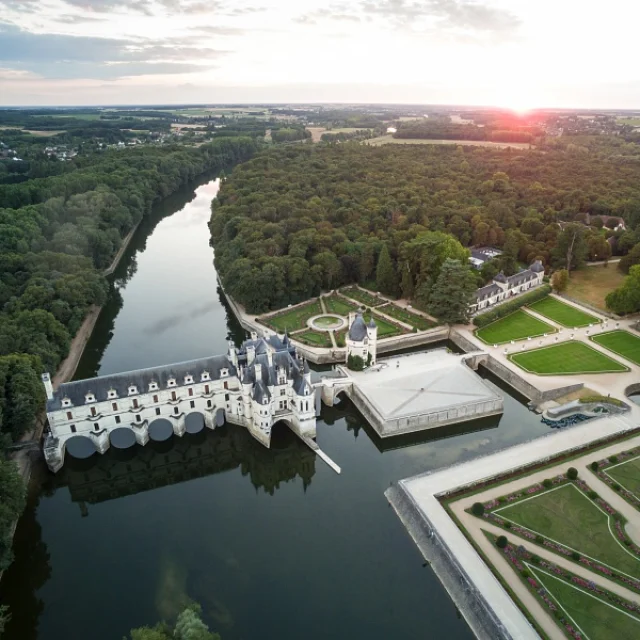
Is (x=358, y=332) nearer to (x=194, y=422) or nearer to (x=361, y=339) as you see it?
(x=361, y=339)

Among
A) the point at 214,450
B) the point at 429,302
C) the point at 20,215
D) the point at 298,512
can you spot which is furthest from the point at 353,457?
the point at 20,215

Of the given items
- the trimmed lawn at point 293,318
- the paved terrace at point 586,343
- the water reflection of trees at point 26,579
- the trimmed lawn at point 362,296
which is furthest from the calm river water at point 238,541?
the trimmed lawn at point 362,296

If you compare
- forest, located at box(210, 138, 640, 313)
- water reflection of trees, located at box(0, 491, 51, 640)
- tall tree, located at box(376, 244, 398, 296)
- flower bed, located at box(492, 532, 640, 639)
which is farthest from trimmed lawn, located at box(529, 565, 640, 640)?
tall tree, located at box(376, 244, 398, 296)

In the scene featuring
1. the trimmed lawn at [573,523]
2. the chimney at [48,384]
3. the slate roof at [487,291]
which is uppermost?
the chimney at [48,384]

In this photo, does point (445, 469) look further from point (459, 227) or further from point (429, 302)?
point (459, 227)

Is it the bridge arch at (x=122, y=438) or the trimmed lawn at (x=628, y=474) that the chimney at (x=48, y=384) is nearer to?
the bridge arch at (x=122, y=438)

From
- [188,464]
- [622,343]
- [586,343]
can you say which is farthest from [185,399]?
[622,343]

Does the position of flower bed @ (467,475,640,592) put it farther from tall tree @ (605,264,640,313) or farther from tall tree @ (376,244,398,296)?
tall tree @ (376,244,398,296)
